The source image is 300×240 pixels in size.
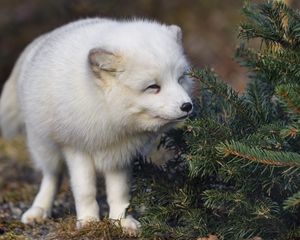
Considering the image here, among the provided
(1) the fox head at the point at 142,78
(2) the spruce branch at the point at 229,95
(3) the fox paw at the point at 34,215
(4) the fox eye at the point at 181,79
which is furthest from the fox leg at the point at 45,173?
(2) the spruce branch at the point at 229,95

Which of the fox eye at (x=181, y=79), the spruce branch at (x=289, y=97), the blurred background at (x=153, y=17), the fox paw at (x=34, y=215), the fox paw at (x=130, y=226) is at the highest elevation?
the blurred background at (x=153, y=17)

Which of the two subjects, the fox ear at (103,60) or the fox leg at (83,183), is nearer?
the fox ear at (103,60)

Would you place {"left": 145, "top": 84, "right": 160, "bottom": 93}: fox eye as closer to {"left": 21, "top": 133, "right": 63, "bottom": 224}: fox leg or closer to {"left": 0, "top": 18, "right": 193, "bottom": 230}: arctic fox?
{"left": 0, "top": 18, "right": 193, "bottom": 230}: arctic fox

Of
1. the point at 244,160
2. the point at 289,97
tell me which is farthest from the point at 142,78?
the point at 289,97

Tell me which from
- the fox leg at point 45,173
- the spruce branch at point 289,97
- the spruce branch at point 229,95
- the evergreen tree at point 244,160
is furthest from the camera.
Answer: the fox leg at point 45,173

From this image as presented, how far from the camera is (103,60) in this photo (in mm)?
3664

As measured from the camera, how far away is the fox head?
3.57 meters

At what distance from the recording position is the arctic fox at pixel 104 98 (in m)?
3.60

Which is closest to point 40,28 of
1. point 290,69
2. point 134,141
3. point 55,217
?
point 55,217

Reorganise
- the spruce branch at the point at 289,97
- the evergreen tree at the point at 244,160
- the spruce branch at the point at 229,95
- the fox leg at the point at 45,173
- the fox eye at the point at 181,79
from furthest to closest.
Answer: the fox leg at the point at 45,173 → the fox eye at the point at 181,79 → the spruce branch at the point at 229,95 → the evergreen tree at the point at 244,160 → the spruce branch at the point at 289,97

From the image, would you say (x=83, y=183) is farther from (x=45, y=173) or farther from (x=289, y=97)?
(x=289, y=97)

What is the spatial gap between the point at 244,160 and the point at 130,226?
106 cm

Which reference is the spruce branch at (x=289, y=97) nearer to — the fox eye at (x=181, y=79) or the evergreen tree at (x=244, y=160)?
the evergreen tree at (x=244, y=160)

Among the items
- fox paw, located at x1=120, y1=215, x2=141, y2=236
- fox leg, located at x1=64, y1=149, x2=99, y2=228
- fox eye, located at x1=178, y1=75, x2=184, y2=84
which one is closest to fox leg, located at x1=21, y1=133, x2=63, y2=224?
fox leg, located at x1=64, y1=149, x2=99, y2=228
